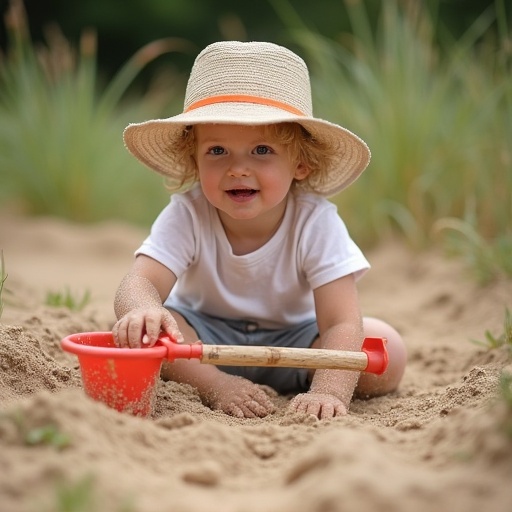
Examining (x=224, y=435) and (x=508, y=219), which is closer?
(x=224, y=435)

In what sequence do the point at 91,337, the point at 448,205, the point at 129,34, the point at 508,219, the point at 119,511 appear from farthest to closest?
the point at 129,34 < the point at 448,205 < the point at 508,219 < the point at 91,337 < the point at 119,511

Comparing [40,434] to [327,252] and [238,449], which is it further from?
[327,252]

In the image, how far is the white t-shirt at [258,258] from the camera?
2568 mm

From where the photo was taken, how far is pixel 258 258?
8.60 ft

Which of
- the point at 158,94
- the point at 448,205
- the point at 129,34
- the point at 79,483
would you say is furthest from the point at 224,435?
the point at 129,34

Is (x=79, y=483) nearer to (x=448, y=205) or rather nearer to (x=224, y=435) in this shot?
(x=224, y=435)

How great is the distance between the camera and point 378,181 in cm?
470

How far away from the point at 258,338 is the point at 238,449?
1.03 metres

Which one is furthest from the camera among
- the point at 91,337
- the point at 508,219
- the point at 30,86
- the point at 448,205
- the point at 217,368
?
the point at 30,86

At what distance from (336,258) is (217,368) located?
1.60 ft

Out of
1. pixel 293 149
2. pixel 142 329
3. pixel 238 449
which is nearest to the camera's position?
pixel 238 449

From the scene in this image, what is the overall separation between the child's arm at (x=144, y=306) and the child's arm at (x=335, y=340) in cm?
42

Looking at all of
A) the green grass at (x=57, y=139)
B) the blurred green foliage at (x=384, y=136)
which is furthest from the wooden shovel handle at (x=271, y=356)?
the green grass at (x=57, y=139)

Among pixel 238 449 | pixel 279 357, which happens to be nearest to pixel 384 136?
pixel 279 357
